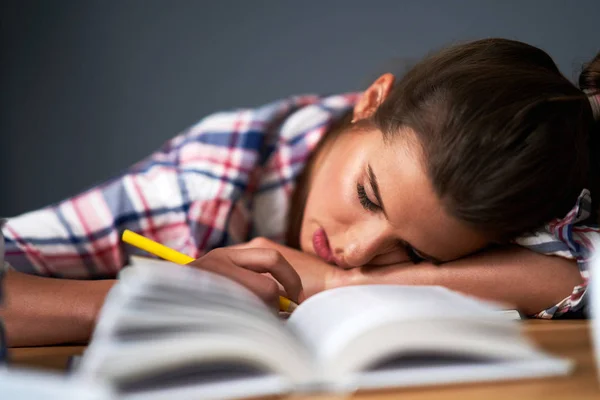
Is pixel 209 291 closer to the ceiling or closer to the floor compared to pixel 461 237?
closer to the ceiling

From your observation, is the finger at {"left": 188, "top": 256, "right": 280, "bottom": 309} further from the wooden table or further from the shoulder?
the shoulder

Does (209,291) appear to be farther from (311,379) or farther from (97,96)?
(97,96)

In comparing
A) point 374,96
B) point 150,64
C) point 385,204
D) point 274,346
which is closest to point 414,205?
point 385,204

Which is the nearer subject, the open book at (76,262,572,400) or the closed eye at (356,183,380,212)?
the open book at (76,262,572,400)

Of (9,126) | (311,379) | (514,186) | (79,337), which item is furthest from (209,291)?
(9,126)

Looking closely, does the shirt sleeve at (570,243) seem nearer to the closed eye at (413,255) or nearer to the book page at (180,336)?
the closed eye at (413,255)

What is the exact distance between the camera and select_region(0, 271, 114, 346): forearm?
61 cm

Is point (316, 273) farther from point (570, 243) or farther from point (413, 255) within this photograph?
point (570, 243)

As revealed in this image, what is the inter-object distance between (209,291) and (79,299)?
0.29m

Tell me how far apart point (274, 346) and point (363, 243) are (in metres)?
0.45

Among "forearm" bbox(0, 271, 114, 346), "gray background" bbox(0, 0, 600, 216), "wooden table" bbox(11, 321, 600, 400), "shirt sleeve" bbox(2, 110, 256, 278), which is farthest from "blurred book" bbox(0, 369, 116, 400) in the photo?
"gray background" bbox(0, 0, 600, 216)

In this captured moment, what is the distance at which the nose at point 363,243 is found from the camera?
81 cm

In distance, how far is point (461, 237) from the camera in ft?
2.65

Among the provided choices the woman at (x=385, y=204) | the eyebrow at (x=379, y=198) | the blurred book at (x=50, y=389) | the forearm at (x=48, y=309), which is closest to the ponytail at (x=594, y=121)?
the woman at (x=385, y=204)
